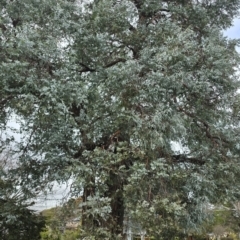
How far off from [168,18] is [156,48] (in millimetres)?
1115

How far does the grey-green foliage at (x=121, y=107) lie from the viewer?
3557 millimetres

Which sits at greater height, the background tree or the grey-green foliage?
the grey-green foliage

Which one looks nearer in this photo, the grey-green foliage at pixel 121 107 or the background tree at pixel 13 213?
the grey-green foliage at pixel 121 107

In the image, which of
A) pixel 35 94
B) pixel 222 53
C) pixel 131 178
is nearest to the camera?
pixel 131 178

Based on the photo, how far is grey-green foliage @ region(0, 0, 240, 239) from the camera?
11.7 feet

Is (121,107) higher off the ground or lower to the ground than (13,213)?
higher

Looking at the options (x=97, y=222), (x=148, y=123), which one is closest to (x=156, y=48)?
(x=148, y=123)

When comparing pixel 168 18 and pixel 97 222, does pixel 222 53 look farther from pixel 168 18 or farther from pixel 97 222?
pixel 97 222

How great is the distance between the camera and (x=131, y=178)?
11.2 ft

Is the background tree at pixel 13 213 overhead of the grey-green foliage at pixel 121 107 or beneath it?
beneath

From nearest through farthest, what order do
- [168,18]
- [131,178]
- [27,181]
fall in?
1. [131,178]
2. [27,181]
3. [168,18]

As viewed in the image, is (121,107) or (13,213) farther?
(13,213)

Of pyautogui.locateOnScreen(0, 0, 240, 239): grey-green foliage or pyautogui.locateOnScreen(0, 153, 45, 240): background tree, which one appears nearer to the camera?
pyautogui.locateOnScreen(0, 0, 240, 239): grey-green foliage

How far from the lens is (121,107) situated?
12.4 ft
